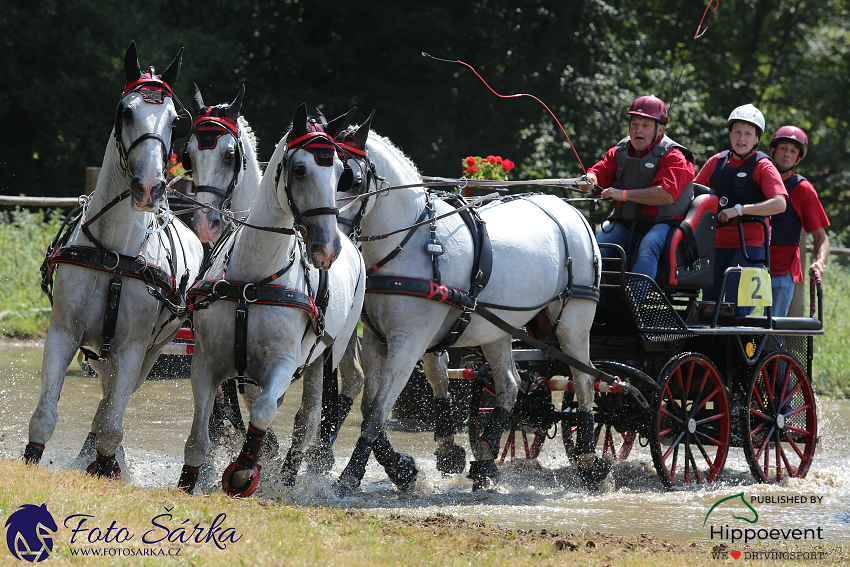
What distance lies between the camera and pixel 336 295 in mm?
4891

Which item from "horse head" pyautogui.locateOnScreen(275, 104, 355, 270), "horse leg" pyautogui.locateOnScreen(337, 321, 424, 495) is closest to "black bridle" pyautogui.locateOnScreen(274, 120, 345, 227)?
"horse head" pyautogui.locateOnScreen(275, 104, 355, 270)

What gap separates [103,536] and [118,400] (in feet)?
4.19

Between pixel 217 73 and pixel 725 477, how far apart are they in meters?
14.2

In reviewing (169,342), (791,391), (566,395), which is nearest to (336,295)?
(169,342)

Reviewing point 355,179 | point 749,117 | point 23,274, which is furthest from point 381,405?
point 23,274

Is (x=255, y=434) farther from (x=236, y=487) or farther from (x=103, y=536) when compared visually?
(x=103, y=536)

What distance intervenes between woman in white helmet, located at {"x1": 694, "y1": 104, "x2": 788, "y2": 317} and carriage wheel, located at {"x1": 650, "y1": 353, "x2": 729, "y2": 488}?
677mm

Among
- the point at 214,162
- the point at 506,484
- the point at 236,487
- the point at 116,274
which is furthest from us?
the point at 506,484

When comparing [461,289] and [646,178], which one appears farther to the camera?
[646,178]

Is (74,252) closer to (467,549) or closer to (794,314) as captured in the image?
(467,549)

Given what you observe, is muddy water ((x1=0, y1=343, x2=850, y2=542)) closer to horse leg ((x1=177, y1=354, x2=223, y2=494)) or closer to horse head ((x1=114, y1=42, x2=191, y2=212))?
horse leg ((x1=177, y1=354, x2=223, y2=494))

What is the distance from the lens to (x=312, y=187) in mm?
4168

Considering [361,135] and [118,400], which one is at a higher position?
[361,135]

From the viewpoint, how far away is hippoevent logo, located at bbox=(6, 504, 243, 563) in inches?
131
